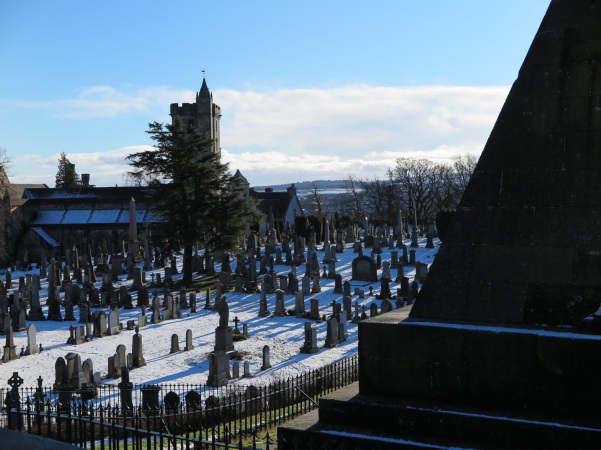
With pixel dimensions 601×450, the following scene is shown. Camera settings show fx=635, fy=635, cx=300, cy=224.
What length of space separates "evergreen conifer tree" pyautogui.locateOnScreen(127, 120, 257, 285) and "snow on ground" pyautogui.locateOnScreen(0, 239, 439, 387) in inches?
227

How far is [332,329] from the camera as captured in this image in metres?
19.0

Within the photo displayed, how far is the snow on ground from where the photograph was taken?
16422 mm

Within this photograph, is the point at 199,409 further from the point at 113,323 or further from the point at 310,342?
the point at 113,323

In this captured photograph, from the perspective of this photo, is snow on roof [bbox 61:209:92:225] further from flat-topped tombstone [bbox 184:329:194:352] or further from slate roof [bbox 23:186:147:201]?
flat-topped tombstone [bbox 184:329:194:352]

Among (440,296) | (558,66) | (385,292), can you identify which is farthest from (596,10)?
(385,292)

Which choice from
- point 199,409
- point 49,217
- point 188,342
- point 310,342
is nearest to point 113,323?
point 188,342

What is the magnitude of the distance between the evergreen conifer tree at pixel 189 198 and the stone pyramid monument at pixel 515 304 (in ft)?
87.1

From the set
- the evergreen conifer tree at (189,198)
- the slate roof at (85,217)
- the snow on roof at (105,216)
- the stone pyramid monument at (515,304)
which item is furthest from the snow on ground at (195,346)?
the snow on roof at (105,216)

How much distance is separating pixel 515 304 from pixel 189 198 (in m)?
28.5

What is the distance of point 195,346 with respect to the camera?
64.1 ft

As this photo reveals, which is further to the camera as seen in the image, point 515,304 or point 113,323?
point 113,323

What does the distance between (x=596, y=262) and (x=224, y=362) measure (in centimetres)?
1082

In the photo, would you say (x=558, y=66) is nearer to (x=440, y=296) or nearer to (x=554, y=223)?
(x=554, y=223)

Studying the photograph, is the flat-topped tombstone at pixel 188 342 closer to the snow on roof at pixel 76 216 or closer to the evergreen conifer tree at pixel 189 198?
the evergreen conifer tree at pixel 189 198
